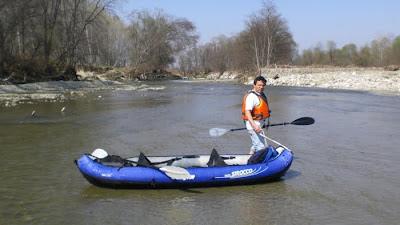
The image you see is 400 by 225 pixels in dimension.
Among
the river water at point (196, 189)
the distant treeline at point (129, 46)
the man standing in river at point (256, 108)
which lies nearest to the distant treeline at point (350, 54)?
the distant treeline at point (129, 46)

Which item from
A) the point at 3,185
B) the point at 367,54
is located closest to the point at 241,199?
the point at 3,185

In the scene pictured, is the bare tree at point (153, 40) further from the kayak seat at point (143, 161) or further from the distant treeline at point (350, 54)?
the kayak seat at point (143, 161)

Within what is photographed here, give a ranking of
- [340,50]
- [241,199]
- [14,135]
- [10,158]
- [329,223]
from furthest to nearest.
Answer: [340,50] < [14,135] < [10,158] < [241,199] < [329,223]

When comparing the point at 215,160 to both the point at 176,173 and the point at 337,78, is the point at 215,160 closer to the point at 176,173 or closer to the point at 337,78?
the point at 176,173

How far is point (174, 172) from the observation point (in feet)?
23.9

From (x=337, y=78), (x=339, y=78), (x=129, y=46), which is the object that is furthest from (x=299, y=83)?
(x=129, y=46)

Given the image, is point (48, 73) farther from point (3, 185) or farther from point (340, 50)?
point (340, 50)

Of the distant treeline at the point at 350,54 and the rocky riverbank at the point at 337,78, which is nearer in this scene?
the rocky riverbank at the point at 337,78

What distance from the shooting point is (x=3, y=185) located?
7.80 metres

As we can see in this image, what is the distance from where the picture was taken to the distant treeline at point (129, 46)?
124 feet

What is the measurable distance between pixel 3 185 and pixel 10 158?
7.64ft

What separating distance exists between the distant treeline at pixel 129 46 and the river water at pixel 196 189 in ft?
68.6

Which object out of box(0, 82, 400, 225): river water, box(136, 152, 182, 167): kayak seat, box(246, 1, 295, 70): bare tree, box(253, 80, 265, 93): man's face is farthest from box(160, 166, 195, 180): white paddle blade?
box(246, 1, 295, 70): bare tree

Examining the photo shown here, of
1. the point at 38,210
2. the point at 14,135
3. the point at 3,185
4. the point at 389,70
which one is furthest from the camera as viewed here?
the point at 389,70
